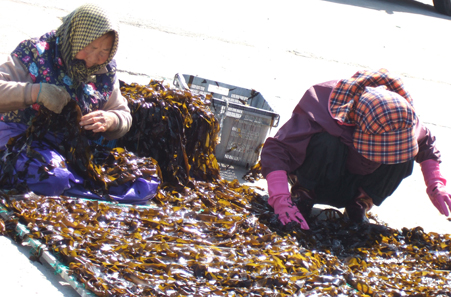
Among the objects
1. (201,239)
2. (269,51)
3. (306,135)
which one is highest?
(269,51)

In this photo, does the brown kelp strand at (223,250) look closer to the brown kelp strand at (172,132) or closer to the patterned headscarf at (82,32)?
the brown kelp strand at (172,132)

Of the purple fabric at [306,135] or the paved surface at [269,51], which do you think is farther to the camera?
the paved surface at [269,51]

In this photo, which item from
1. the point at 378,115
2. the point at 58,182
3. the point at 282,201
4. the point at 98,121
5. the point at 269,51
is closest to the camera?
the point at 58,182

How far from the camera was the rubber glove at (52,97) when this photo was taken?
2.62 m

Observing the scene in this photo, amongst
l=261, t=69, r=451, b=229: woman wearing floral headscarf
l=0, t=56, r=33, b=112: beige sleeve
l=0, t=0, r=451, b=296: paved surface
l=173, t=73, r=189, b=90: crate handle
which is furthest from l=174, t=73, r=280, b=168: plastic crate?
l=0, t=56, r=33, b=112: beige sleeve

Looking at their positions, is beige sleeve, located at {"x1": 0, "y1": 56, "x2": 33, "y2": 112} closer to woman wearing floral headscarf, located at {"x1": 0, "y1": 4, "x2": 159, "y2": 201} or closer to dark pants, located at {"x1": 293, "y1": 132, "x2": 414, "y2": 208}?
woman wearing floral headscarf, located at {"x1": 0, "y1": 4, "x2": 159, "y2": 201}

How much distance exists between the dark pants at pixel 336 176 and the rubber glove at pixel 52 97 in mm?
1523

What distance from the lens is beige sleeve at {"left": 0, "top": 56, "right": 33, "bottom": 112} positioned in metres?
2.55

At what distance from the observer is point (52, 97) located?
2.65m

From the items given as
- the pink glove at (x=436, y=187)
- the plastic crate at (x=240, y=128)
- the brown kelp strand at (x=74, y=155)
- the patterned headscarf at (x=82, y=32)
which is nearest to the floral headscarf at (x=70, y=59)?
the patterned headscarf at (x=82, y=32)

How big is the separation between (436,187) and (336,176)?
0.63 metres

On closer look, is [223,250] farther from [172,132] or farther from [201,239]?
[172,132]

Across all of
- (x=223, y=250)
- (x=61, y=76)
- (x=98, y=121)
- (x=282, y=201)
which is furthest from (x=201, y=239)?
(x=61, y=76)

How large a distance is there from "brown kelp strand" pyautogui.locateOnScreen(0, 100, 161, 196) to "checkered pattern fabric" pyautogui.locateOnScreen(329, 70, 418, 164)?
1.21 meters
